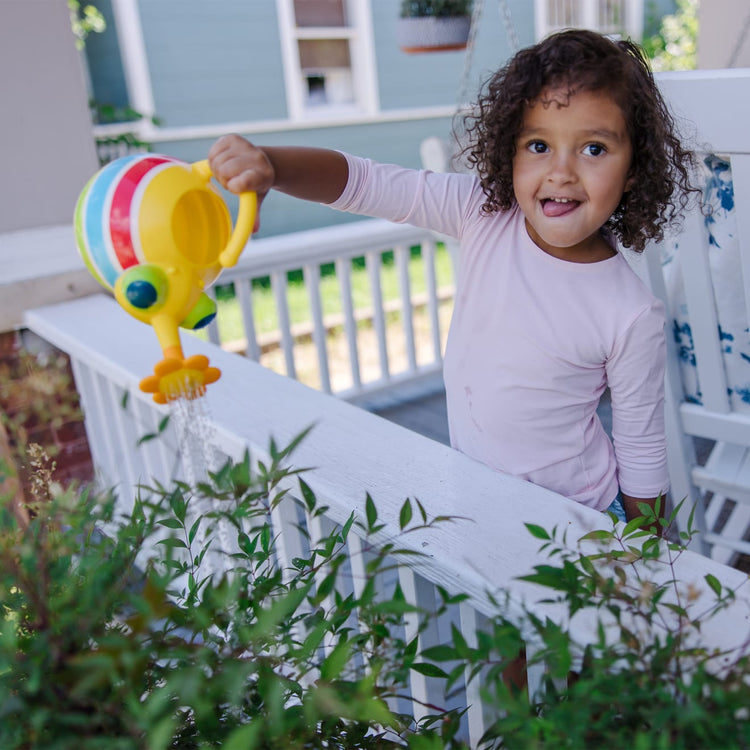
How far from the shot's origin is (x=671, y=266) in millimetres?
1654

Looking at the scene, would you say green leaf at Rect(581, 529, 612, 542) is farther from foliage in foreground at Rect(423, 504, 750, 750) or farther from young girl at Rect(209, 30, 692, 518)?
young girl at Rect(209, 30, 692, 518)

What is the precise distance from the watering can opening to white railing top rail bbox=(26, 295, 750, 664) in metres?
0.28

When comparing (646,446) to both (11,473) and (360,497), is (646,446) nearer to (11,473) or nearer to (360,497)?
(360,497)

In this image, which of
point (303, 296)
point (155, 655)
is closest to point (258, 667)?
point (155, 655)

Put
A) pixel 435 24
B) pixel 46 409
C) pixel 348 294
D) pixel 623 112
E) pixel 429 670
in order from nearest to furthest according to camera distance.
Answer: pixel 429 670 → pixel 623 112 → pixel 46 409 → pixel 348 294 → pixel 435 24

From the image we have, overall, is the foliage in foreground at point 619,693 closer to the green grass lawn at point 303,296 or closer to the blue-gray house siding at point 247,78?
the green grass lawn at point 303,296

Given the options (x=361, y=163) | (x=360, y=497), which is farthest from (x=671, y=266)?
(x=360, y=497)

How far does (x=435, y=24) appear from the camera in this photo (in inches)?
186

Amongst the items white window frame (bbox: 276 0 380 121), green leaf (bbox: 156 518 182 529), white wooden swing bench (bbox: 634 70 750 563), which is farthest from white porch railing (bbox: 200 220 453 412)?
white window frame (bbox: 276 0 380 121)

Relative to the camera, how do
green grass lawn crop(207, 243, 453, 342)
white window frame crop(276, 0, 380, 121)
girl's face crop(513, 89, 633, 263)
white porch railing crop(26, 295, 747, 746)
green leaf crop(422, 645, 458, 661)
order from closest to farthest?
green leaf crop(422, 645, 458, 661) < white porch railing crop(26, 295, 747, 746) < girl's face crop(513, 89, 633, 263) < green grass lawn crop(207, 243, 453, 342) < white window frame crop(276, 0, 380, 121)

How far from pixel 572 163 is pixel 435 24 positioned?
3.98 m

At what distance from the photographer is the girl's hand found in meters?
1.05

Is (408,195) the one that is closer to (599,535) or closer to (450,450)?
(450,450)

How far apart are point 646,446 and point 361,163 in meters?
0.67
